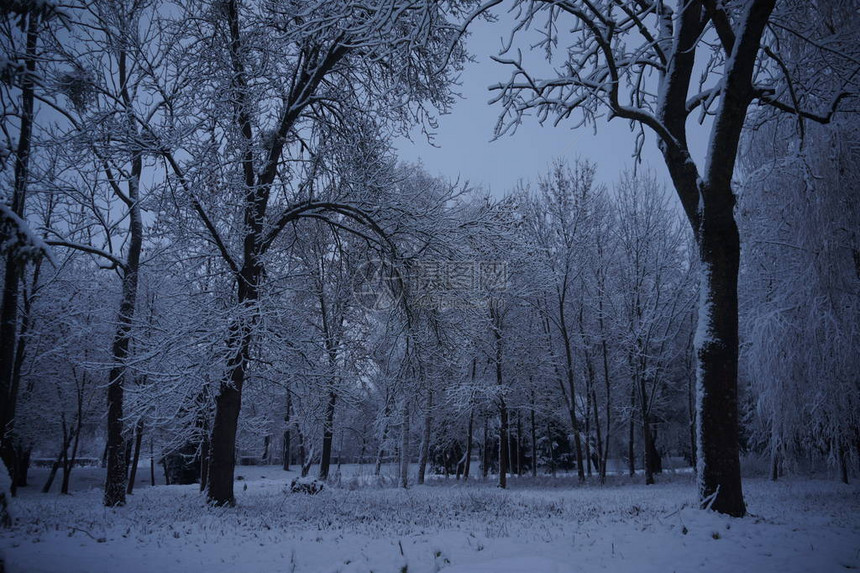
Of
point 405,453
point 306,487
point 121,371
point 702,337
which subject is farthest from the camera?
point 405,453

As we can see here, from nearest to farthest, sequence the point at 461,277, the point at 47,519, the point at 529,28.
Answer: the point at 529,28 → the point at 47,519 → the point at 461,277

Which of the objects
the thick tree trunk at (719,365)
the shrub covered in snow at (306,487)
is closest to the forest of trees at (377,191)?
the thick tree trunk at (719,365)

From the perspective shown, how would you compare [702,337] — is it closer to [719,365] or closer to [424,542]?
[719,365]

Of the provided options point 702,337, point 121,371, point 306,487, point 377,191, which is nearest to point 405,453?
point 306,487

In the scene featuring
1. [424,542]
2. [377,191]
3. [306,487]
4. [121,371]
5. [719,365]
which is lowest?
[306,487]

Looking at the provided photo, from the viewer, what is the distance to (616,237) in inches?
848

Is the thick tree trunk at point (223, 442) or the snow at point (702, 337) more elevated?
the snow at point (702, 337)

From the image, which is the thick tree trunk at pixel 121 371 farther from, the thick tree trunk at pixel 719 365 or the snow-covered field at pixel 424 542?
the thick tree trunk at pixel 719 365

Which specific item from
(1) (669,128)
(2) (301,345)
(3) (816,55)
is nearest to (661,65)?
(1) (669,128)

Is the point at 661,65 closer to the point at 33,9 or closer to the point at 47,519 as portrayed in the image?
the point at 33,9

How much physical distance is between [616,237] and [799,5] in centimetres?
1441

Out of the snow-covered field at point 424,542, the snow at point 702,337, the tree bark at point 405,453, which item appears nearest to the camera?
the snow-covered field at point 424,542

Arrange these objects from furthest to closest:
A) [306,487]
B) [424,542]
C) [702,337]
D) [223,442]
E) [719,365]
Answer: [306,487]
[223,442]
[702,337]
[719,365]
[424,542]

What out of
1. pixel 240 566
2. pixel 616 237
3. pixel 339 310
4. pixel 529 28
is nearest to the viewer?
→ pixel 240 566
